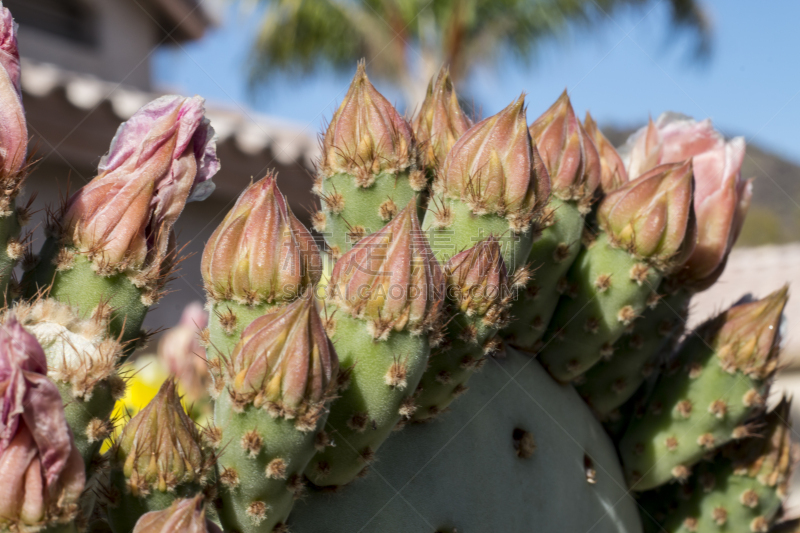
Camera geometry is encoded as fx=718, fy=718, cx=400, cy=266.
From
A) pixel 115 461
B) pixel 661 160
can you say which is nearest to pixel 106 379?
pixel 115 461

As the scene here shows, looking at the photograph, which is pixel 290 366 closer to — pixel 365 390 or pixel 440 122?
pixel 365 390

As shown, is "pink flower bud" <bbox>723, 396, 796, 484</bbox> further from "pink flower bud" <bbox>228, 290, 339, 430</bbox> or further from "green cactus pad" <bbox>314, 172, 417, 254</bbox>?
"pink flower bud" <bbox>228, 290, 339, 430</bbox>

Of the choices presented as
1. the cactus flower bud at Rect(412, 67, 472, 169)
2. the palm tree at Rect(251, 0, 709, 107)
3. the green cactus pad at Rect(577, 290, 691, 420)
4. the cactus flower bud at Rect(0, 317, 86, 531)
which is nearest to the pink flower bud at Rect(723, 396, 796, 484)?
the green cactus pad at Rect(577, 290, 691, 420)

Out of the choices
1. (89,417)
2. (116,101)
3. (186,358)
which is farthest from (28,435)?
(116,101)

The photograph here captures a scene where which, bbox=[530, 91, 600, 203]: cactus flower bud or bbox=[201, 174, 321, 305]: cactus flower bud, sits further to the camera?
bbox=[530, 91, 600, 203]: cactus flower bud

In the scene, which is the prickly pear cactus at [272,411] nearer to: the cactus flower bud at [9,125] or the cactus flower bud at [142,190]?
the cactus flower bud at [142,190]

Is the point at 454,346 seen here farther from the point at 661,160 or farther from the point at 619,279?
the point at 661,160

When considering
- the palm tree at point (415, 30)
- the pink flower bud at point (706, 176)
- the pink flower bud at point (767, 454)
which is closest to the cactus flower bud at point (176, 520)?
the pink flower bud at point (706, 176)
